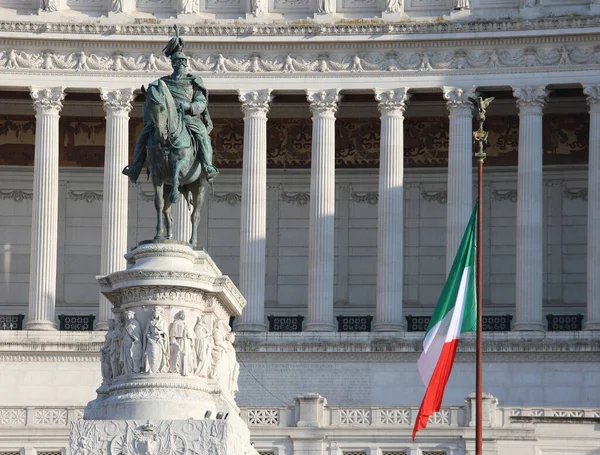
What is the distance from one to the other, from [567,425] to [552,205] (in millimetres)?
22471

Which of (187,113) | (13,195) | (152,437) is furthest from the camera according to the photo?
(13,195)

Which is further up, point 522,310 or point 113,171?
point 113,171

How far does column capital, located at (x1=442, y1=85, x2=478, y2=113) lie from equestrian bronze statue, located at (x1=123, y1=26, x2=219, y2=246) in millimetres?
35051

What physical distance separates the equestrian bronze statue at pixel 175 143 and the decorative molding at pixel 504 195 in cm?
4013

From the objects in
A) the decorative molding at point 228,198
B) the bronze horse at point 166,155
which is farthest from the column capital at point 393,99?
the bronze horse at point 166,155

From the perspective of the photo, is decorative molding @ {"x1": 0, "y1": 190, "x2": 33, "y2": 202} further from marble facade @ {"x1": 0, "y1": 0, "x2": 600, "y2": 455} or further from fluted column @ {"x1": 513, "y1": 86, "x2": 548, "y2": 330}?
fluted column @ {"x1": 513, "y1": 86, "x2": 548, "y2": 330}

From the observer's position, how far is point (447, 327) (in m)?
60.6

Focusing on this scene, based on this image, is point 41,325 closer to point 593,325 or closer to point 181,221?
point 181,221

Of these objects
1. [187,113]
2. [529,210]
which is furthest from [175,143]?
[529,210]

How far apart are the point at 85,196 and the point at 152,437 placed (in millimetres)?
44828

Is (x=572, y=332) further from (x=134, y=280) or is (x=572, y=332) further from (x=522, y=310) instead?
(x=134, y=280)

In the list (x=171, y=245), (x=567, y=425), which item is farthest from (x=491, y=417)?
(x=171, y=245)

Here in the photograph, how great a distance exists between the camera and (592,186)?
78562 mm

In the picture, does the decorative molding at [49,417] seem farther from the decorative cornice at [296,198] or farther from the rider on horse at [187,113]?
the decorative cornice at [296,198]
